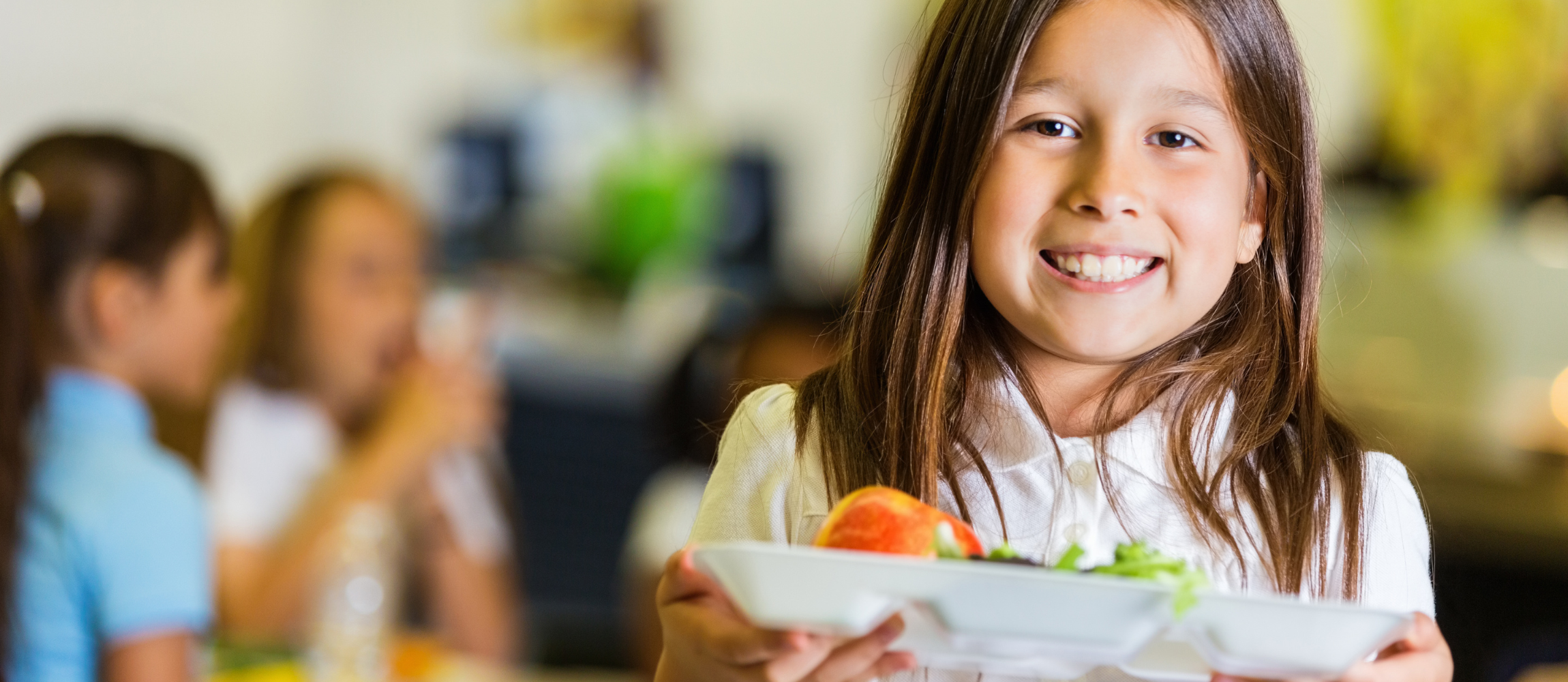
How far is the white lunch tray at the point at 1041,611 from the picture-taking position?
0.55m

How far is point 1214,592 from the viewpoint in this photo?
557mm

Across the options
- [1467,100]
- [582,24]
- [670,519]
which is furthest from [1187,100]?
[582,24]

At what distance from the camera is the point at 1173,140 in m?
0.73

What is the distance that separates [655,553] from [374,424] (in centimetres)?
61

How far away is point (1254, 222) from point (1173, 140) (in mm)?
90

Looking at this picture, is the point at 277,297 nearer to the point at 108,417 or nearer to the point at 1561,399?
the point at 108,417

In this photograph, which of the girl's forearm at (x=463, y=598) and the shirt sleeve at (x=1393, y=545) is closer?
the shirt sleeve at (x=1393, y=545)

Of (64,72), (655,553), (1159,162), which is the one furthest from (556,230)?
(1159,162)

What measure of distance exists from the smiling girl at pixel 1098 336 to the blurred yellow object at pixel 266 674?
103cm

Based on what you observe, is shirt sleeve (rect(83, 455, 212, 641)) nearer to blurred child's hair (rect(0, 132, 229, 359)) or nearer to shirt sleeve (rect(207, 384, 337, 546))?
blurred child's hair (rect(0, 132, 229, 359))

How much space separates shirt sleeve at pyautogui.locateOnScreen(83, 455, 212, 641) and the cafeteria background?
1.49 metres

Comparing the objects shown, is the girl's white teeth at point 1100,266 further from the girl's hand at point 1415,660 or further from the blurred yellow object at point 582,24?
the blurred yellow object at point 582,24

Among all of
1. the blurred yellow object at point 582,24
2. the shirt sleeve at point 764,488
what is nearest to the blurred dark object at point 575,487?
the blurred yellow object at point 582,24

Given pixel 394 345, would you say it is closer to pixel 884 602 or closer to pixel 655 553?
pixel 655 553
